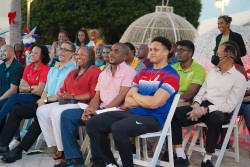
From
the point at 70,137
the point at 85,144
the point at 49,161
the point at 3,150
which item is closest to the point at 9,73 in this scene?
the point at 3,150

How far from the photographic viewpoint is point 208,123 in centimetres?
582

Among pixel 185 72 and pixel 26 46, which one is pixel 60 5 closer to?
pixel 26 46

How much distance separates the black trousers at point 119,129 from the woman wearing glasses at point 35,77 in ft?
5.84

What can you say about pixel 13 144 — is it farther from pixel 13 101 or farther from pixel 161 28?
pixel 161 28

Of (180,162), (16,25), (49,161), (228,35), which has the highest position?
(228,35)

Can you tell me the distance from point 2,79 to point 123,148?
119 inches

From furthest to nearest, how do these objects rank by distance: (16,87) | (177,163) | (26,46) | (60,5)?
(60,5)
(26,46)
(16,87)
(177,163)

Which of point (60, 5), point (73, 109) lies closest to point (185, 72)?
point (73, 109)

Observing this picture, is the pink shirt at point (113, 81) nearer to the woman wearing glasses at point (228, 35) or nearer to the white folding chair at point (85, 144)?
the white folding chair at point (85, 144)

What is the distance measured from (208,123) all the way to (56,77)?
7.68 feet

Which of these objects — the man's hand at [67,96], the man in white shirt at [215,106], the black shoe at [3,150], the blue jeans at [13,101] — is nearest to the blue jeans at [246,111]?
the man in white shirt at [215,106]

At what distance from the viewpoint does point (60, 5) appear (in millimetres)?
32156

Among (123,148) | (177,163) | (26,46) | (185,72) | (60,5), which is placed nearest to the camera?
(123,148)

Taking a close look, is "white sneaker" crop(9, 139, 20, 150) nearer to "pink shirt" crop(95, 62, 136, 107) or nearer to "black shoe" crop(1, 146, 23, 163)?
"black shoe" crop(1, 146, 23, 163)
